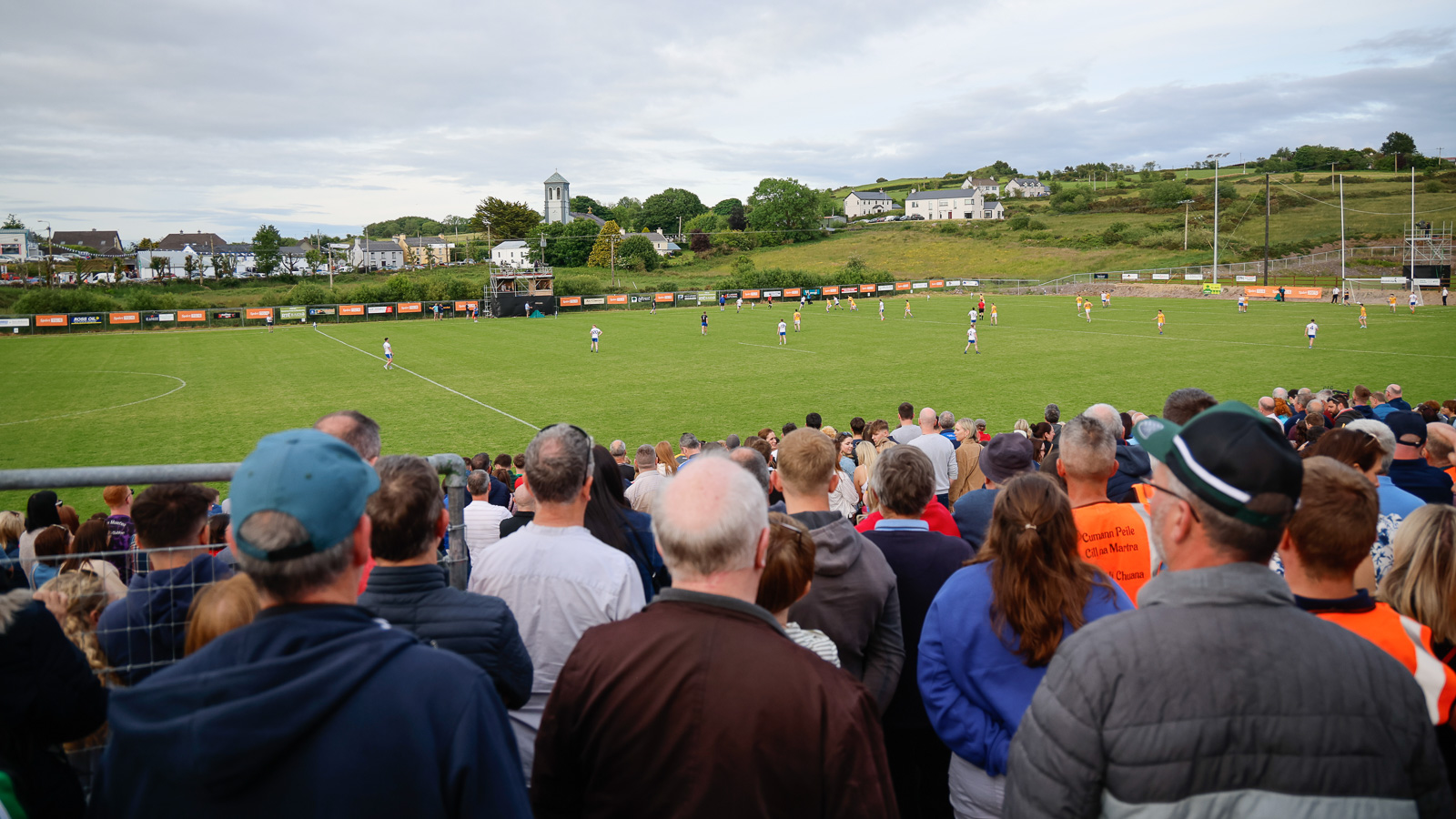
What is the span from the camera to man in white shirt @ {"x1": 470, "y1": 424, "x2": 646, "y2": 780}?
3510 millimetres

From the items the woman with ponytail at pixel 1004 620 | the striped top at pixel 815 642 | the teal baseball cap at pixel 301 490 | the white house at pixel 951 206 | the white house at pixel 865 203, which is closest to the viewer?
the teal baseball cap at pixel 301 490

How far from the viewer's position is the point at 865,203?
181750mm

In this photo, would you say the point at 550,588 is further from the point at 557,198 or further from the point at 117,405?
the point at 557,198

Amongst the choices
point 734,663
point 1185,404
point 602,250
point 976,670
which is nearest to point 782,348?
point 1185,404

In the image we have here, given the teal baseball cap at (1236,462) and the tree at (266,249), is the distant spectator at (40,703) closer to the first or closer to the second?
the teal baseball cap at (1236,462)

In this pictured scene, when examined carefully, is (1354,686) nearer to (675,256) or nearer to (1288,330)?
(1288,330)

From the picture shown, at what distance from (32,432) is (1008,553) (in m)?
26.5

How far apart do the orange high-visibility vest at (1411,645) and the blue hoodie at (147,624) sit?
4.33 m

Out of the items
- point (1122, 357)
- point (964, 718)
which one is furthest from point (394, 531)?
point (1122, 357)

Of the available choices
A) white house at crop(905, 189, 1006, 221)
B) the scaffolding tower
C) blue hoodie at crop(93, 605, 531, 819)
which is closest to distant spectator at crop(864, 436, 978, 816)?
blue hoodie at crop(93, 605, 531, 819)

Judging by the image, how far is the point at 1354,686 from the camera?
2045 millimetres

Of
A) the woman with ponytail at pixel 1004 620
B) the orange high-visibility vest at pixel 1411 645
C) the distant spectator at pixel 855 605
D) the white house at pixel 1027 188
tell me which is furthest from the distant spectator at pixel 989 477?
the white house at pixel 1027 188

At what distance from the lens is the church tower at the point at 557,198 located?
167 m

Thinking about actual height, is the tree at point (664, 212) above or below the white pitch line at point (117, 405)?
above
